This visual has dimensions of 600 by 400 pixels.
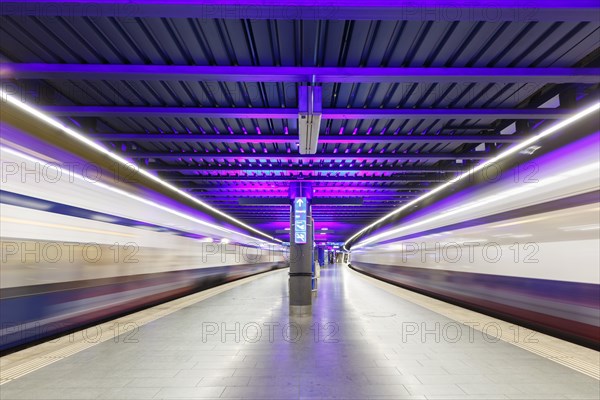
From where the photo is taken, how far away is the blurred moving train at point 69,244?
4.48 meters

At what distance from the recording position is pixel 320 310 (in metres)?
8.55

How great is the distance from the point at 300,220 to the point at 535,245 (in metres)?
6.13

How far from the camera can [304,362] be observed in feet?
14.3

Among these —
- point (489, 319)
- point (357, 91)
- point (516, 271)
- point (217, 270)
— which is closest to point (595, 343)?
point (516, 271)

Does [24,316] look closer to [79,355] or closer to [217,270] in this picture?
[79,355]

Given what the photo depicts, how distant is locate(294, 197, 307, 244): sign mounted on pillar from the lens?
33.7ft

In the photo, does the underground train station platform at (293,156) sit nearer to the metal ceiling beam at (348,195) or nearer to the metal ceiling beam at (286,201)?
the metal ceiling beam at (286,201)

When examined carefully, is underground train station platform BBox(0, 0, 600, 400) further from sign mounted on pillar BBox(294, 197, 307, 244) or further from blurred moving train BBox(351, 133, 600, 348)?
sign mounted on pillar BBox(294, 197, 307, 244)

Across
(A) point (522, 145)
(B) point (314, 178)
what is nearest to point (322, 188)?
(B) point (314, 178)

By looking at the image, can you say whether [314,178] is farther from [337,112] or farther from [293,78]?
[293,78]

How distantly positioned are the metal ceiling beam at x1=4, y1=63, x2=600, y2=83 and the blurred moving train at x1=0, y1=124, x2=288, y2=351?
1473 mm

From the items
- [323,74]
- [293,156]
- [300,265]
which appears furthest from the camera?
[300,265]

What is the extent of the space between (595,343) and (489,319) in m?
2.44

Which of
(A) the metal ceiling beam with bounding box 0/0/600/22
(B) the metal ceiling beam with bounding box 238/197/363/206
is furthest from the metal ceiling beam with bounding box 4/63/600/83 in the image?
(B) the metal ceiling beam with bounding box 238/197/363/206
